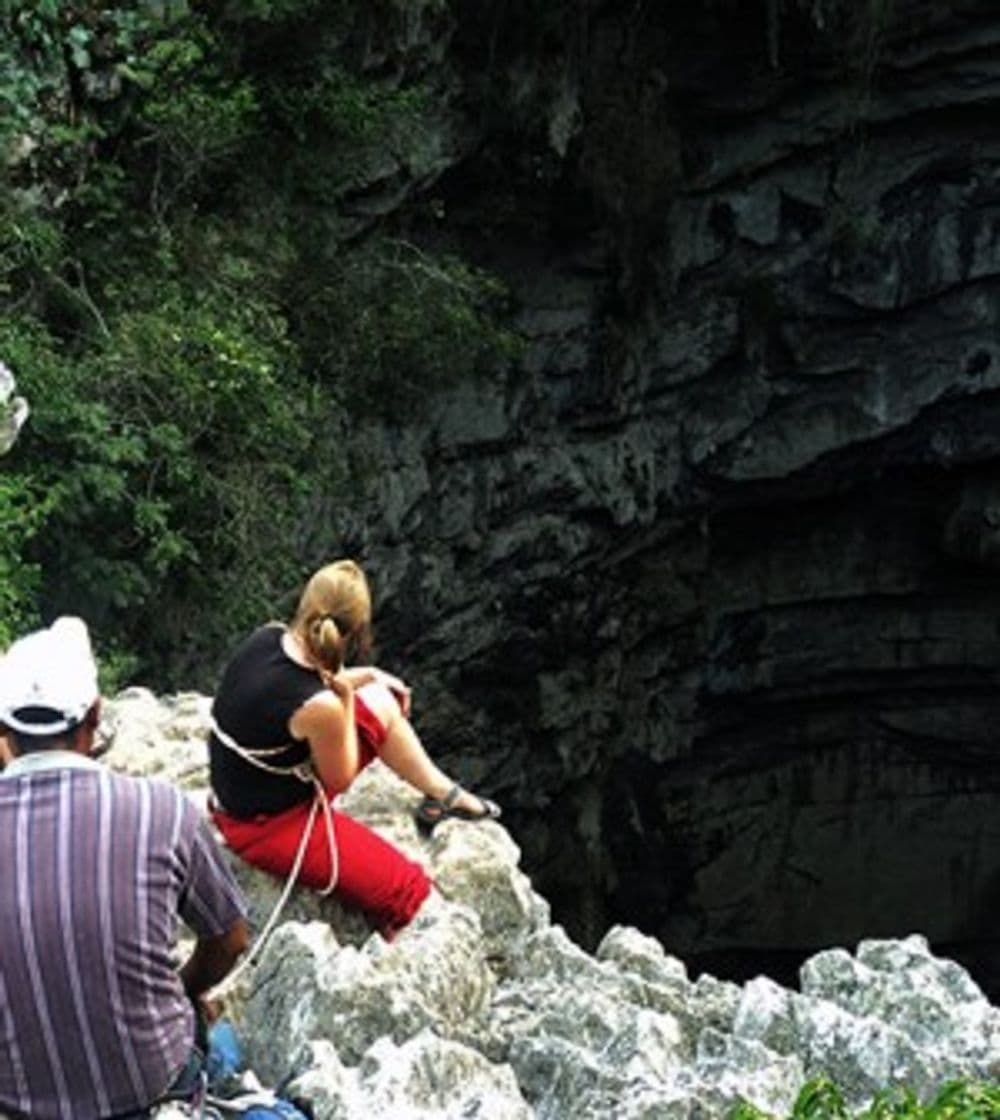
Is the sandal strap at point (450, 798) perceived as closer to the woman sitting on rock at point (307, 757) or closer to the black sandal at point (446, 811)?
the black sandal at point (446, 811)

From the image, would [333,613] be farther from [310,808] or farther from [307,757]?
[310,808]

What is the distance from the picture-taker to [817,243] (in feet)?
50.1

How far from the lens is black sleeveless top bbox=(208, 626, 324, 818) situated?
4.00 meters

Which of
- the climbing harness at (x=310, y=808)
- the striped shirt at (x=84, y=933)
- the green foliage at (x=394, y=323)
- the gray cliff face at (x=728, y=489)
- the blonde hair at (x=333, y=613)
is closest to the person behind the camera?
the striped shirt at (x=84, y=933)

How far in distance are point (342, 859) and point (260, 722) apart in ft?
1.27

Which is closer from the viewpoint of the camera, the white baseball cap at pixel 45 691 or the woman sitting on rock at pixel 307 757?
the white baseball cap at pixel 45 691

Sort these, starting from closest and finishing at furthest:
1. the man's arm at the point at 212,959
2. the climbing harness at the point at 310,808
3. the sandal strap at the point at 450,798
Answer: the man's arm at the point at 212,959 < the climbing harness at the point at 310,808 < the sandal strap at the point at 450,798

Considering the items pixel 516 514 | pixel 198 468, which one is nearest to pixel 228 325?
pixel 198 468

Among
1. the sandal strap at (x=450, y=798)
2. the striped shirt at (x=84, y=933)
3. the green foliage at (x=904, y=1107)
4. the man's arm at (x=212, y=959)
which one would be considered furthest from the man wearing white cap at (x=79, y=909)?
the sandal strap at (x=450, y=798)

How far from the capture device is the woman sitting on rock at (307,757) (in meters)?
3.97

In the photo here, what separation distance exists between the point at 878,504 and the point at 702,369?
2.90m

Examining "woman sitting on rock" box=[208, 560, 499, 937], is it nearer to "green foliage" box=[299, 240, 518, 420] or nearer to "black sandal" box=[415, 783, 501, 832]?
"black sandal" box=[415, 783, 501, 832]

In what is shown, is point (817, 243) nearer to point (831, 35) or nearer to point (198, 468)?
point (831, 35)

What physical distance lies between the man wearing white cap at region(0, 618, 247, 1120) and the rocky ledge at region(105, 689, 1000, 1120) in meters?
0.48
